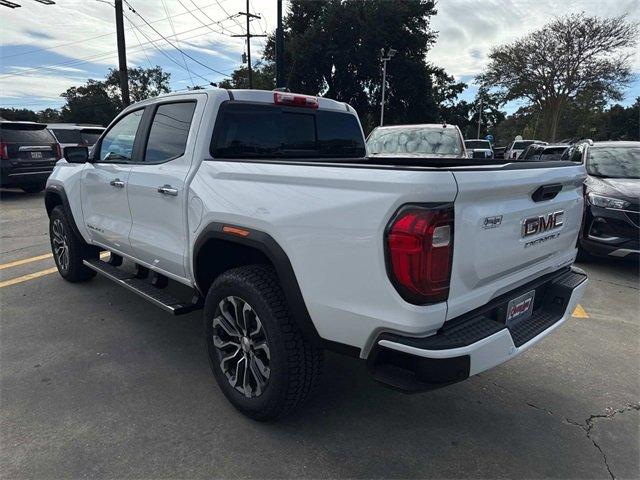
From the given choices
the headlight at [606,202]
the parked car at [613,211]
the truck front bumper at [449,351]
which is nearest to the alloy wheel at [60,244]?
the truck front bumper at [449,351]

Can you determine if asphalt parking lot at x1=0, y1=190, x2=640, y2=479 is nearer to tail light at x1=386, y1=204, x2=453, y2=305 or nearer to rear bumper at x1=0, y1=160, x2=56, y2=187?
tail light at x1=386, y1=204, x2=453, y2=305

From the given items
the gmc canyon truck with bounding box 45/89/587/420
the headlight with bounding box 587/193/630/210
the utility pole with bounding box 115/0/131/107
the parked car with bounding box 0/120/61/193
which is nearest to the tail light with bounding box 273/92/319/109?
the gmc canyon truck with bounding box 45/89/587/420

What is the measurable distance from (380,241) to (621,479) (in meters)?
1.77

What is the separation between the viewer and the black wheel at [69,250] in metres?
4.74

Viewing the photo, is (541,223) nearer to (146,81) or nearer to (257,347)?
(257,347)

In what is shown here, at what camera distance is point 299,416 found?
2674mm

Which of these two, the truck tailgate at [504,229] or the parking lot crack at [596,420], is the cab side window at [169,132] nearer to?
the truck tailgate at [504,229]

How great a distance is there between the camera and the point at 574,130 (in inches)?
2488

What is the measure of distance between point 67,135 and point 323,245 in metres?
14.8

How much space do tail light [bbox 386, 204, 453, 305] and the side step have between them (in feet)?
5.69

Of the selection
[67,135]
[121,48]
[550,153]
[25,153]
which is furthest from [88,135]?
[550,153]

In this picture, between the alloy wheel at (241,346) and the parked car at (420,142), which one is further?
the parked car at (420,142)

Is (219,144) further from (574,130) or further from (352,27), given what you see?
(574,130)

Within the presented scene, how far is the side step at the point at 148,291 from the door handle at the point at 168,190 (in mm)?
768
